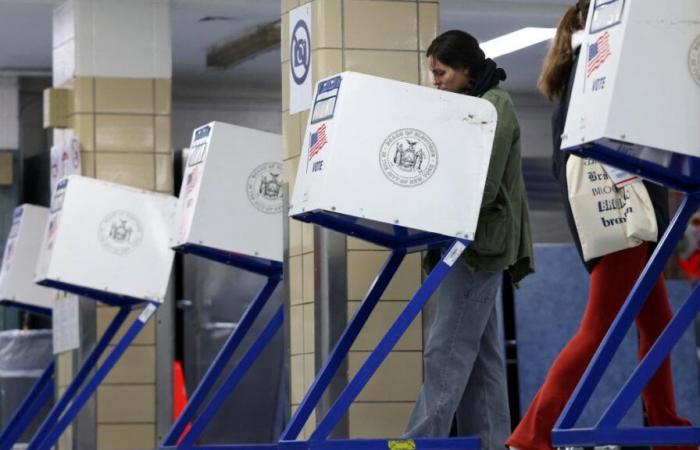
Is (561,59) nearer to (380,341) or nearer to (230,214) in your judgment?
(380,341)

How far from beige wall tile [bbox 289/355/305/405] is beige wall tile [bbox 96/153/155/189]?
8.36 feet

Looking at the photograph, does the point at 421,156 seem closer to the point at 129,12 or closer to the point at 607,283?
the point at 607,283

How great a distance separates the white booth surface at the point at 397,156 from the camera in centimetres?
405

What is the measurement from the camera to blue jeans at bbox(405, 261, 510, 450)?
425 cm

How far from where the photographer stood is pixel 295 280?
523 centimetres

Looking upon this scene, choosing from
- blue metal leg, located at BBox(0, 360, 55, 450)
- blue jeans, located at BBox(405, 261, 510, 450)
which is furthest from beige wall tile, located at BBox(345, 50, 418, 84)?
blue metal leg, located at BBox(0, 360, 55, 450)

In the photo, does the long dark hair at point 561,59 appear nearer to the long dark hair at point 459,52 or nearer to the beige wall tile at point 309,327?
the long dark hair at point 459,52

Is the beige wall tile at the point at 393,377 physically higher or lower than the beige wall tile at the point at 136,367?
higher

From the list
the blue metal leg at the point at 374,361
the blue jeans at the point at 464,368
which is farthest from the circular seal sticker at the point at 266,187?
the blue metal leg at the point at 374,361

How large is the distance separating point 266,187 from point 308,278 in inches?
24.1

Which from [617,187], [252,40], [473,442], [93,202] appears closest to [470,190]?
[617,187]

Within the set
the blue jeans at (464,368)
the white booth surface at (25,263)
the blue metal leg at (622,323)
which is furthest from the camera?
the white booth surface at (25,263)

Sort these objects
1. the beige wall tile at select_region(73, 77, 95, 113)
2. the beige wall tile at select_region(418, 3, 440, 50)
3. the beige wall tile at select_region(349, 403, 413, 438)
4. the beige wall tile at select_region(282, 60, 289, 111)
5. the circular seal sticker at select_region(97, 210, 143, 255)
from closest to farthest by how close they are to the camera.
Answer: the beige wall tile at select_region(349, 403, 413, 438)
the beige wall tile at select_region(418, 3, 440, 50)
the beige wall tile at select_region(282, 60, 289, 111)
the circular seal sticker at select_region(97, 210, 143, 255)
the beige wall tile at select_region(73, 77, 95, 113)

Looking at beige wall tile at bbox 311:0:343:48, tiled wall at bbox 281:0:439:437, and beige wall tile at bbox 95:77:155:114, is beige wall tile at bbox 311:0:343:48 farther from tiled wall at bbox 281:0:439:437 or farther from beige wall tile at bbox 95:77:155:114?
beige wall tile at bbox 95:77:155:114
